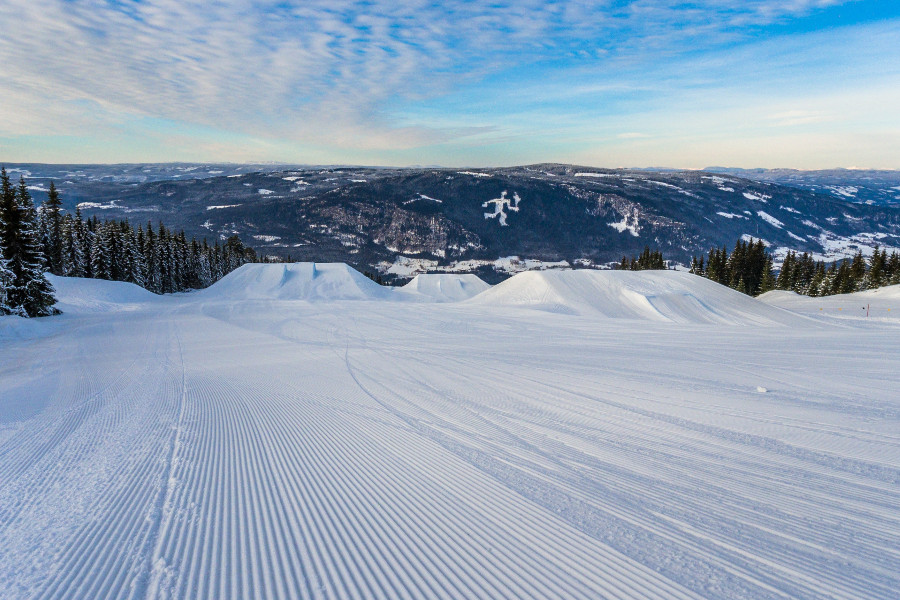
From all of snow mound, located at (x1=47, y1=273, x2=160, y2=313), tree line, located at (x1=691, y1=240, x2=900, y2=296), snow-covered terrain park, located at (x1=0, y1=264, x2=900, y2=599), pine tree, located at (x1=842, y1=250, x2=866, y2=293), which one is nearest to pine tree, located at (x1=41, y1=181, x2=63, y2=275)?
snow mound, located at (x1=47, y1=273, x2=160, y2=313)

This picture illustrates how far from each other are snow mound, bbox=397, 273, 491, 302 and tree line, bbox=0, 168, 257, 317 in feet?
105

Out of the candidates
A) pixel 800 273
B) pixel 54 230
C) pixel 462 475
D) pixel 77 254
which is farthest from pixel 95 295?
pixel 800 273

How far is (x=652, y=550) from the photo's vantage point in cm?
335

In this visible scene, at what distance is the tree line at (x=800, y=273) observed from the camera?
59.6m

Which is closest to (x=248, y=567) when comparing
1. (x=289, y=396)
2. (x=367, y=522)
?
(x=367, y=522)

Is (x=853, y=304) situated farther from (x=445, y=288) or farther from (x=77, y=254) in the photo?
(x=77, y=254)

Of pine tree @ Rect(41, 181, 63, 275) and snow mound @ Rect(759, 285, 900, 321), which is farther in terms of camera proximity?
pine tree @ Rect(41, 181, 63, 275)

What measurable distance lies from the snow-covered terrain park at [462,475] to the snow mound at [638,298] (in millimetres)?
13135

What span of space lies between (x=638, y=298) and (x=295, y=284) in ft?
109

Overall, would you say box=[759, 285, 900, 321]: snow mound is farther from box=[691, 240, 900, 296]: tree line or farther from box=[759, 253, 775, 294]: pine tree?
box=[759, 253, 775, 294]: pine tree

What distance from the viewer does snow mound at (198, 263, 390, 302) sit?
41.1 m

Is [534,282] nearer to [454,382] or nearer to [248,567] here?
[454,382]

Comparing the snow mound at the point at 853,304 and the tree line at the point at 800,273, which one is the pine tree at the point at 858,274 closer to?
the tree line at the point at 800,273

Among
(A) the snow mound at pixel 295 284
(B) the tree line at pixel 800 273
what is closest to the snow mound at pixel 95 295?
(A) the snow mound at pixel 295 284
